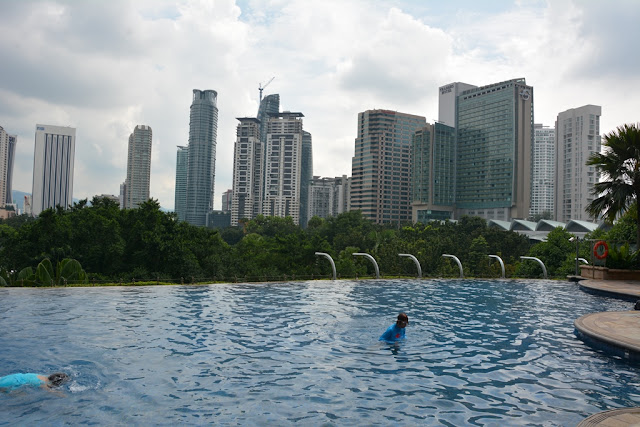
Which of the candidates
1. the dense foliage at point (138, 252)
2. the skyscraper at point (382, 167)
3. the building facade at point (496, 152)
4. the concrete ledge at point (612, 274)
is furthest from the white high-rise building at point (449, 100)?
the concrete ledge at point (612, 274)

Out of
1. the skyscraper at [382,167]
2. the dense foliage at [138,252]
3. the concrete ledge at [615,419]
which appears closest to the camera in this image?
the concrete ledge at [615,419]

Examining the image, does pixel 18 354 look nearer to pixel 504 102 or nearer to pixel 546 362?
pixel 546 362

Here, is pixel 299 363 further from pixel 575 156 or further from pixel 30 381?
pixel 575 156

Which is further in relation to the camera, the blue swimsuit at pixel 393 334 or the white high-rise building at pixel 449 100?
the white high-rise building at pixel 449 100

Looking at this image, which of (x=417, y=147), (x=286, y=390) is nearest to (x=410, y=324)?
(x=286, y=390)

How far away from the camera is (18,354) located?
32.9ft

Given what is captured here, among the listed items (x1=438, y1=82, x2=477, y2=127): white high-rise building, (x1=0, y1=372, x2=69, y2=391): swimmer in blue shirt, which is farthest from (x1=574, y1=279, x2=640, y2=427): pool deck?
(x1=438, y1=82, x2=477, y2=127): white high-rise building

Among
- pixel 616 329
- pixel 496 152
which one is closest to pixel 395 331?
pixel 616 329

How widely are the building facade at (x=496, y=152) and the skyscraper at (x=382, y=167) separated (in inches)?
785

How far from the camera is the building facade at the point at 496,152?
13250 cm

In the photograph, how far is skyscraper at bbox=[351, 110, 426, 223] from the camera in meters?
155

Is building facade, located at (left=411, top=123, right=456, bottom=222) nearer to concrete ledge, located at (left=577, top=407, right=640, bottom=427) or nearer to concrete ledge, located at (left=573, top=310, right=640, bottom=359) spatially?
concrete ledge, located at (left=573, top=310, right=640, bottom=359)

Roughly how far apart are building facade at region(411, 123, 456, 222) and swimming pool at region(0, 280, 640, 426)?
416ft

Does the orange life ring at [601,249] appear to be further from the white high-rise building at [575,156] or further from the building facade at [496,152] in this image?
the white high-rise building at [575,156]
